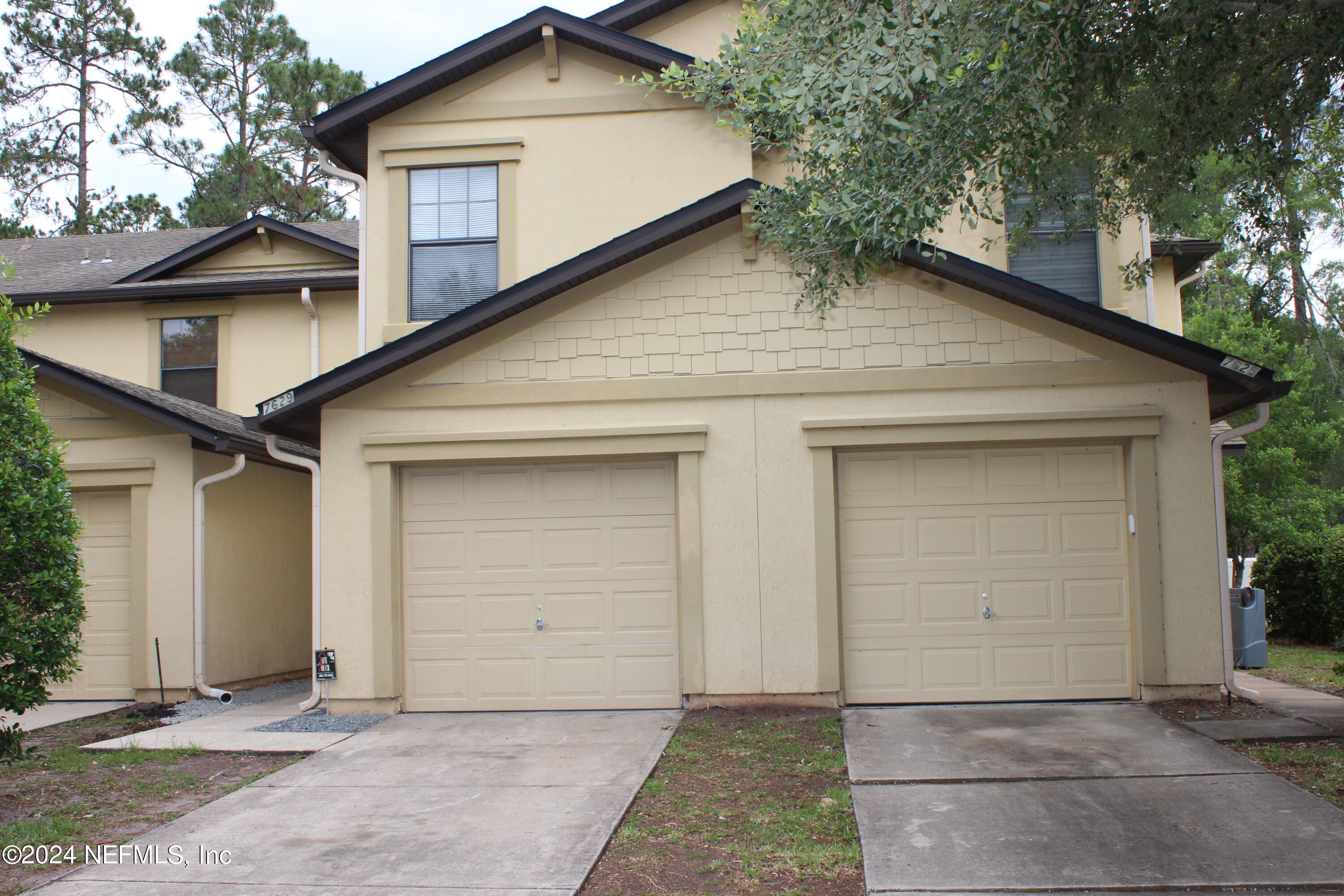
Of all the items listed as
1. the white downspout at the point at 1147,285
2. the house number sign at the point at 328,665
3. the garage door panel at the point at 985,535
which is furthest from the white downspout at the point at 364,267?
the white downspout at the point at 1147,285

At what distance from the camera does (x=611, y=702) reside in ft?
30.8

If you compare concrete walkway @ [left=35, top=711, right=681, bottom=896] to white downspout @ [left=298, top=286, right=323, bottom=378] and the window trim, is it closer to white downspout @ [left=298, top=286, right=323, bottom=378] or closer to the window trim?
the window trim

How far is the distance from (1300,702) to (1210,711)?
1187 mm

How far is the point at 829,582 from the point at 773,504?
860 millimetres

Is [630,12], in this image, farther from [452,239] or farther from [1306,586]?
[1306,586]

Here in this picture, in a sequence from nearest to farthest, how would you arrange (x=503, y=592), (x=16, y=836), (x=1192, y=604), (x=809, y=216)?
1. (x=16, y=836)
2. (x=809, y=216)
3. (x=1192, y=604)
4. (x=503, y=592)

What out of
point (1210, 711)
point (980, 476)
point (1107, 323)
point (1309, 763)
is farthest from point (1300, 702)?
point (1107, 323)

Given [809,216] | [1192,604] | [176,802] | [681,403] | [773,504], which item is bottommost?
[176,802]

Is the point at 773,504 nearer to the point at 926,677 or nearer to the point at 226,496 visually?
the point at 926,677

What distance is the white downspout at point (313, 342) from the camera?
45.6 feet

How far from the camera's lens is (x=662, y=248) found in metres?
9.34

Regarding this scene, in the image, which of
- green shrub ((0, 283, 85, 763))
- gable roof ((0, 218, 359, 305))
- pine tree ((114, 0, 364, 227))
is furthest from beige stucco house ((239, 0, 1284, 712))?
Answer: pine tree ((114, 0, 364, 227))

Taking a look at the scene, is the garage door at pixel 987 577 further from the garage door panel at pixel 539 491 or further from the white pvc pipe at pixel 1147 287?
the white pvc pipe at pixel 1147 287

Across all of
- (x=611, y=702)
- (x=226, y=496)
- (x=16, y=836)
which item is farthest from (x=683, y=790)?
(x=226, y=496)
